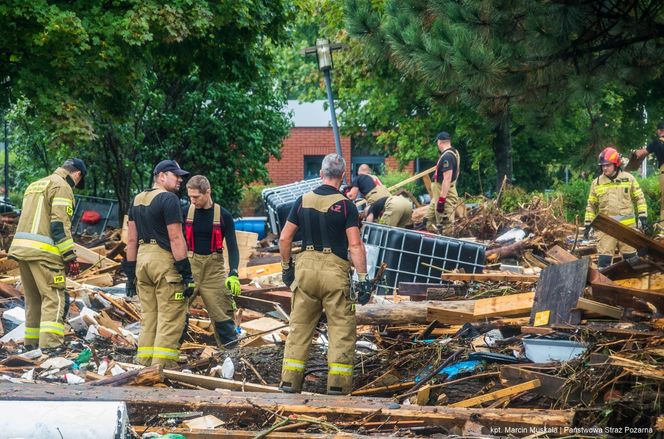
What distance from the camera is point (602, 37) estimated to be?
8.40m

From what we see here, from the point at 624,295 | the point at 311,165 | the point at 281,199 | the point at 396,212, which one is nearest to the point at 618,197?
the point at 396,212

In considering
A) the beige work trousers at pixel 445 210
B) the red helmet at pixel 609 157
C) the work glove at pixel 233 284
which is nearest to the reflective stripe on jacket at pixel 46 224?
the work glove at pixel 233 284

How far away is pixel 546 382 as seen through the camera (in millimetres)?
6941

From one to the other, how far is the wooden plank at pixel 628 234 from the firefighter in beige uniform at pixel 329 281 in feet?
6.77

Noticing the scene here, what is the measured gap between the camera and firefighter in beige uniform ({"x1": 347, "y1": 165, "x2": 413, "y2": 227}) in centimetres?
1548

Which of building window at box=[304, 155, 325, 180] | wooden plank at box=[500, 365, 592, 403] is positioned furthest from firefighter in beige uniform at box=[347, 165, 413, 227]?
building window at box=[304, 155, 325, 180]

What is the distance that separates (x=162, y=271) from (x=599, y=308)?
3887 mm

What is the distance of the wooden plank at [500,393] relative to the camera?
6.94 meters

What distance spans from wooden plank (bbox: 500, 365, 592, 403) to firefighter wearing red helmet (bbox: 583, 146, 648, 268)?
19.1 feet

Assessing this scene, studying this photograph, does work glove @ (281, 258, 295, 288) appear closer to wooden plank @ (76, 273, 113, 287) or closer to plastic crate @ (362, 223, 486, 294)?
plastic crate @ (362, 223, 486, 294)

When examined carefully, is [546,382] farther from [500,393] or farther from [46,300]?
[46,300]

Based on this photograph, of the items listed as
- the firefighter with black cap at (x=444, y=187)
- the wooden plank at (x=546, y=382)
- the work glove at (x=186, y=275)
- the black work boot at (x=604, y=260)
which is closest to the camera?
the wooden plank at (x=546, y=382)

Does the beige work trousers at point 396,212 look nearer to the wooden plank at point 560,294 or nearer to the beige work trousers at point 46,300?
the beige work trousers at point 46,300

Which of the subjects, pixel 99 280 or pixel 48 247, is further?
pixel 99 280
